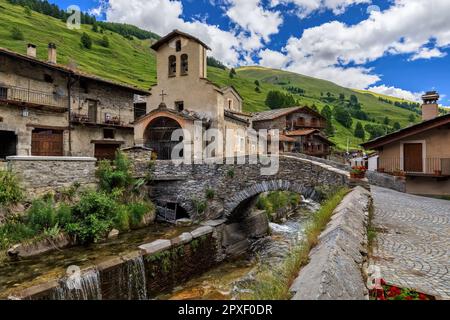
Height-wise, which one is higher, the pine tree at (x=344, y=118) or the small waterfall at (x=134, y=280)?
the pine tree at (x=344, y=118)

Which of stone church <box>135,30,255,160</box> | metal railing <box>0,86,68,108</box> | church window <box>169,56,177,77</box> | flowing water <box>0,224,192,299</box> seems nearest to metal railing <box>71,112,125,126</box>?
metal railing <box>0,86,68,108</box>

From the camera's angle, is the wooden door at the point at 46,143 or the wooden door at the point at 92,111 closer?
the wooden door at the point at 46,143

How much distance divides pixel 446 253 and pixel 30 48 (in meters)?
28.0

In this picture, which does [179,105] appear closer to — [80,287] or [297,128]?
[80,287]

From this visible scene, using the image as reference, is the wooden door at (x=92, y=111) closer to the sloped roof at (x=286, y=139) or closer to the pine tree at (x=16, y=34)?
the sloped roof at (x=286, y=139)

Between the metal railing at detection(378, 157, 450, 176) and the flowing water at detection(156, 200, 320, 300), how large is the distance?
7759mm

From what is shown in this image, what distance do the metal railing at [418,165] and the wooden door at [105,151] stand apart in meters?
21.7

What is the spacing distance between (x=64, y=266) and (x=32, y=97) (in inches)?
585

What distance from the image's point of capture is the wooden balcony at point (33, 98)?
16.9m

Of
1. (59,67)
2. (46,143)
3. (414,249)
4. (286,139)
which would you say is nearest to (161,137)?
(46,143)

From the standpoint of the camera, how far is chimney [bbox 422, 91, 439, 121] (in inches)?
749

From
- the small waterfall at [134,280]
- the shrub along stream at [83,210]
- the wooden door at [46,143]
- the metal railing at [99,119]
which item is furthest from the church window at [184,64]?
the small waterfall at [134,280]

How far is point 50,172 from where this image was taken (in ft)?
40.7
